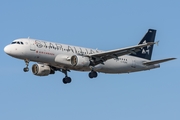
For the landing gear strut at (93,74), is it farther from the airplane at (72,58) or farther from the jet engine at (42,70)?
the jet engine at (42,70)

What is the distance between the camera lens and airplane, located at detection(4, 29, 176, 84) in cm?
7588

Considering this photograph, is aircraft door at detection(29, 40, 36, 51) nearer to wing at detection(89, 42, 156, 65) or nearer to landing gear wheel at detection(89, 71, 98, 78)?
wing at detection(89, 42, 156, 65)

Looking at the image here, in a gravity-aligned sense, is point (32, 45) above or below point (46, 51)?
above

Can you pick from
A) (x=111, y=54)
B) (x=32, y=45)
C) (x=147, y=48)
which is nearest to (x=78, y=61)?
(x=111, y=54)

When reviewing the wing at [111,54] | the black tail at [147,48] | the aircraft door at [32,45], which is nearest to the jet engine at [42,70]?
the aircraft door at [32,45]

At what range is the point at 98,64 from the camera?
80.2 meters

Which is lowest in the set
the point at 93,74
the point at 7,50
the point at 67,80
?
the point at 93,74

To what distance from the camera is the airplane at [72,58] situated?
75.9 metres

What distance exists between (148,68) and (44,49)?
56.2 ft

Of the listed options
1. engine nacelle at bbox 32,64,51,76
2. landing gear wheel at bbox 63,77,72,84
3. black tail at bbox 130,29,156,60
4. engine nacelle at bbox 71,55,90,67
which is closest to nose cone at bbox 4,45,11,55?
engine nacelle at bbox 32,64,51,76

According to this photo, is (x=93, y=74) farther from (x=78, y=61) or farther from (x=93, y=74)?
(x=78, y=61)

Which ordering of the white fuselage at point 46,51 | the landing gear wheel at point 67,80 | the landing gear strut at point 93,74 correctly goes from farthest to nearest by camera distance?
the landing gear wheel at point 67,80 < the landing gear strut at point 93,74 < the white fuselage at point 46,51

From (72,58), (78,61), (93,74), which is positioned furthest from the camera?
(93,74)

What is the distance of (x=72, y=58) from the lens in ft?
254
